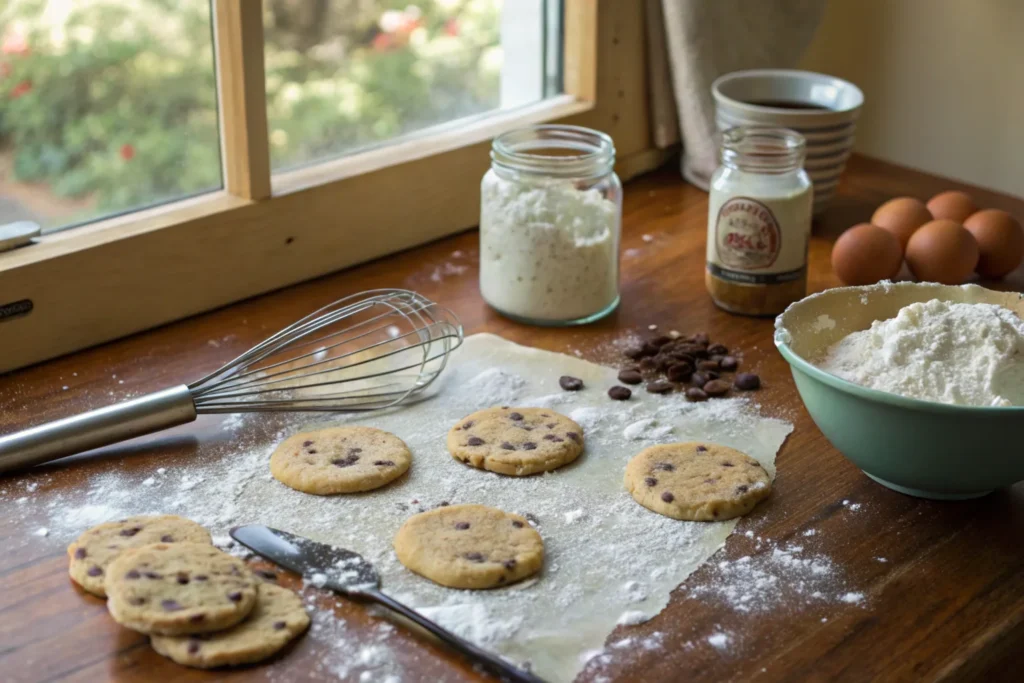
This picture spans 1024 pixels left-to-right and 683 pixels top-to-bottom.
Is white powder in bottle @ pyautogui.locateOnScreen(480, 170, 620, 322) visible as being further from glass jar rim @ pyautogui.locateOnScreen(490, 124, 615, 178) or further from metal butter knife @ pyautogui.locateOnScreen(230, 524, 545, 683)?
metal butter knife @ pyautogui.locateOnScreen(230, 524, 545, 683)

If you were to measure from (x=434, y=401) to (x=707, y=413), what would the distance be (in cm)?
24

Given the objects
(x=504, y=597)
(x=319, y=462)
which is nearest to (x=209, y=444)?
(x=319, y=462)

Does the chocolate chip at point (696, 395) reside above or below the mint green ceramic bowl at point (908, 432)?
below

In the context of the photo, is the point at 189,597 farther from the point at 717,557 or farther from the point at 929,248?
the point at 929,248

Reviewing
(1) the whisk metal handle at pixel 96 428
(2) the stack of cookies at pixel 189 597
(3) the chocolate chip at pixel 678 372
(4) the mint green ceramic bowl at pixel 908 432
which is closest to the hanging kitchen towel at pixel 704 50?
(3) the chocolate chip at pixel 678 372

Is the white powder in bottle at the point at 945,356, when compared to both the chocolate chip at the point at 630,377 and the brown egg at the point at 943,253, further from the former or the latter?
the brown egg at the point at 943,253

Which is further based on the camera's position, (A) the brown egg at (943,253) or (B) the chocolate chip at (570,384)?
(A) the brown egg at (943,253)

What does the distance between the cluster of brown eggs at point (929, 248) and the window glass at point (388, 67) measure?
1.54 ft

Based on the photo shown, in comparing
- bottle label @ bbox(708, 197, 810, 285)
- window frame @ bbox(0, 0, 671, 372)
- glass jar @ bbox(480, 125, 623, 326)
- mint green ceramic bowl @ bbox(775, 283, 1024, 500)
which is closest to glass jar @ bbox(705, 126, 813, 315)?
bottle label @ bbox(708, 197, 810, 285)

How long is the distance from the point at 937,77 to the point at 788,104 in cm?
32

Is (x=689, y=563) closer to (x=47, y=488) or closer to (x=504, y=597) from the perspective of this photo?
(x=504, y=597)

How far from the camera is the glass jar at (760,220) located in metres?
1.14

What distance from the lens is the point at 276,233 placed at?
119 centimetres

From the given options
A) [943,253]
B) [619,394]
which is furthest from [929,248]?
[619,394]
